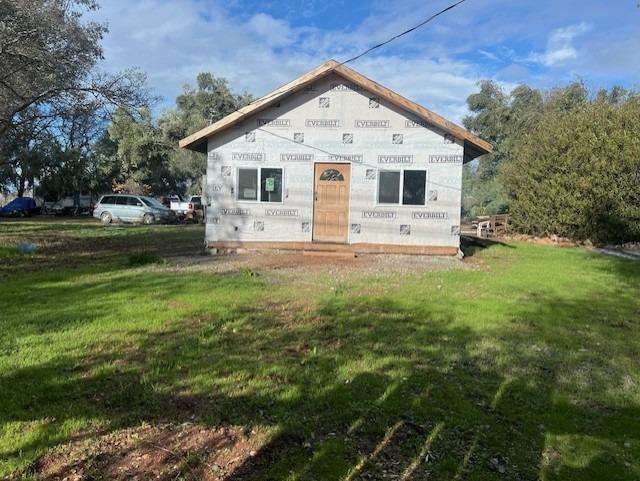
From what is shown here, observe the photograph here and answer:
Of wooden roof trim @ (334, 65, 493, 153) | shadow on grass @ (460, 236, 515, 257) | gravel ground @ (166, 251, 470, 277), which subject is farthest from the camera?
shadow on grass @ (460, 236, 515, 257)

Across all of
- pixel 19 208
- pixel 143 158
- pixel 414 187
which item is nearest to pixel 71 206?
pixel 19 208

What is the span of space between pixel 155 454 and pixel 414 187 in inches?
437

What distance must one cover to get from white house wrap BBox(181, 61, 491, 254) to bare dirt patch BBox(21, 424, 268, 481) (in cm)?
998

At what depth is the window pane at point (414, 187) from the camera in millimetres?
13234

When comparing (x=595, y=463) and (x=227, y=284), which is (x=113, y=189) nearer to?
(x=227, y=284)

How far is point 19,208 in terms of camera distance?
36.2 meters

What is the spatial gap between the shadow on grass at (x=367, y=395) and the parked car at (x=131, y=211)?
2168cm

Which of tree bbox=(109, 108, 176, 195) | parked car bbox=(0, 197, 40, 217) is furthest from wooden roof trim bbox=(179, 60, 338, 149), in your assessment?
parked car bbox=(0, 197, 40, 217)

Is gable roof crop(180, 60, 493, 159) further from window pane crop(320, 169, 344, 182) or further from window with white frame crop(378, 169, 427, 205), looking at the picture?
window pane crop(320, 169, 344, 182)

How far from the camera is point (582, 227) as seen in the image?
1888 cm

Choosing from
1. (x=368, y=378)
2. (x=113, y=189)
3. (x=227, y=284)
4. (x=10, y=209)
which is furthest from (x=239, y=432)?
(x=113, y=189)

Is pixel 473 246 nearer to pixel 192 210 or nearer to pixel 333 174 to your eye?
pixel 333 174

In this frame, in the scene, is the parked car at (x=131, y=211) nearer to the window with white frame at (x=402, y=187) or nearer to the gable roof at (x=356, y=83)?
the gable roof at (x=356, y=83)

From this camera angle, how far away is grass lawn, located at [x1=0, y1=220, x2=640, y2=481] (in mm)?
3258
